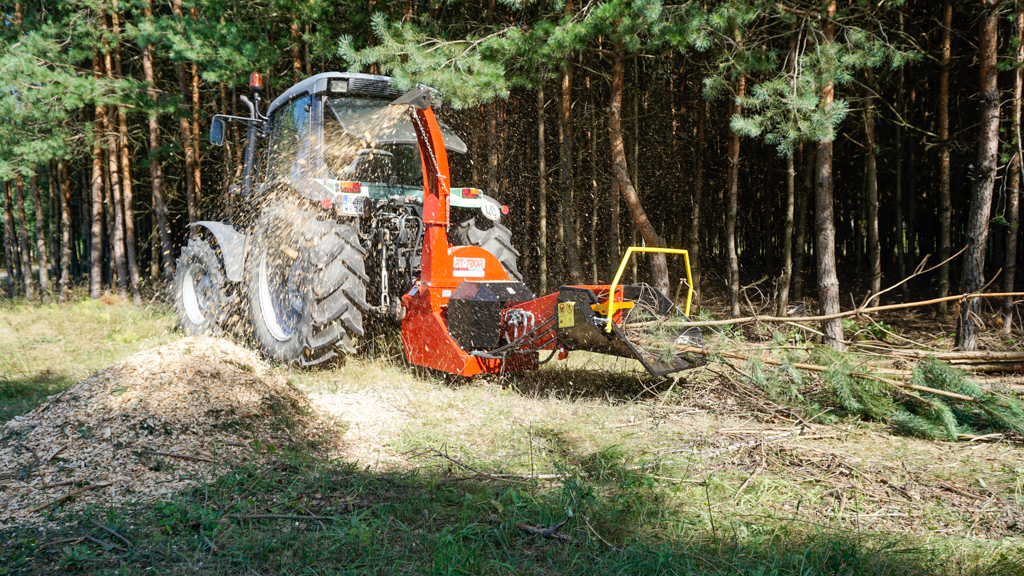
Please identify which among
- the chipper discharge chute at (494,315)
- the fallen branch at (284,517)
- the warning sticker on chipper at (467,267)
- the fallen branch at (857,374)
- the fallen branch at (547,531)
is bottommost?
the fallen branch at (547,531)

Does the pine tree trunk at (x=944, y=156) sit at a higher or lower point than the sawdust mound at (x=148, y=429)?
higher

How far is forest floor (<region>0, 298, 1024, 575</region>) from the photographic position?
228 cm

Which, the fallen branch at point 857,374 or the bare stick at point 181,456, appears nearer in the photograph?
the bare stick at point 181,456

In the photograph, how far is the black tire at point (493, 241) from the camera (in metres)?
5.84

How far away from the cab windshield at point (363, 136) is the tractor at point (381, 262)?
11 mm

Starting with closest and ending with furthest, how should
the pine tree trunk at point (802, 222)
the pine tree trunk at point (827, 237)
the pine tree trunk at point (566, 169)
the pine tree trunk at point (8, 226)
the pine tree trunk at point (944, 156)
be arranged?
1. the pine tree trunk at point (827, 237)
2. the pine tree trunk at point (944, 156)
3. the pine tree trunk at point (566, 169)
4. the pine tree trunk at point (802, 222)
5. the pine tree trunk at point (8, 226)

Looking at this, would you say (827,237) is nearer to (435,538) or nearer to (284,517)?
(435,538)

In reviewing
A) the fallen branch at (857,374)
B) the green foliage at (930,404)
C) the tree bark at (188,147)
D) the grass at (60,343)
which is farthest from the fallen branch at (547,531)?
the tree bark at (188,147)

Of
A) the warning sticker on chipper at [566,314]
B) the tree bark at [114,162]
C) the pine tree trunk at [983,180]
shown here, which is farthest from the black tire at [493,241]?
the tree bark at [114,162]

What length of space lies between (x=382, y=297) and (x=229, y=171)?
26.2ft

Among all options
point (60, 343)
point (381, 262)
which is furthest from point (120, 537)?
point (60, 343)

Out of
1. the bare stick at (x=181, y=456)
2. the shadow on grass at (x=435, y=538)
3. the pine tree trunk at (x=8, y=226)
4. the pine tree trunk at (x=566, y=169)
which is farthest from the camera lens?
the pine tree trunk at (x=8, y=226)

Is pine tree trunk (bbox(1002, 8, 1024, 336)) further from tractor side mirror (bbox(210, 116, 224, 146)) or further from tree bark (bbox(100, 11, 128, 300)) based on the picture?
tree bark (bbox(100, 11, 128, 300))

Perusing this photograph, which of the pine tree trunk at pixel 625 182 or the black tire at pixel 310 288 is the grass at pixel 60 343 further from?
the pine tree trunk at pixel 625 182
